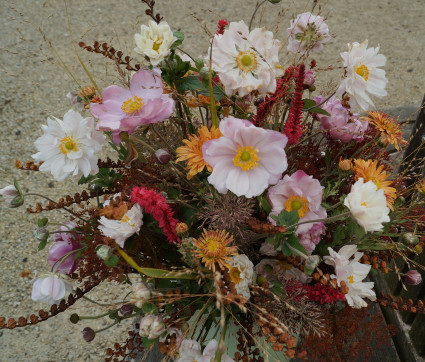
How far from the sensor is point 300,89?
67 centimetres

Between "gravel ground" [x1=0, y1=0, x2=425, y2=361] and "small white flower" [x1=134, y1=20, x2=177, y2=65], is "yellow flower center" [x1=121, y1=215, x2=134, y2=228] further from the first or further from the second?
"gravel ground" [x1=0, y1=0, x2=425, y2=361]

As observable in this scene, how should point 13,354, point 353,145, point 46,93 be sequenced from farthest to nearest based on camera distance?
1. point 46,93
2. point 13,354
3. point 353,145

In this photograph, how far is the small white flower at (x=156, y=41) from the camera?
27.6 inches

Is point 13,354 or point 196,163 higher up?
point 196,163

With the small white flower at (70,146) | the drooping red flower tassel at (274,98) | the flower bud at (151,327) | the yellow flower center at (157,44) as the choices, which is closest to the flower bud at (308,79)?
the drooping red flower tassel at (274,98)

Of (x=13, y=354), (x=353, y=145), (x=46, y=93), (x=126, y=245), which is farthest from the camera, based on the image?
(x=46, y=93)

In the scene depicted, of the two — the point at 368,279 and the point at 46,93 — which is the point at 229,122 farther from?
the point at 46,93

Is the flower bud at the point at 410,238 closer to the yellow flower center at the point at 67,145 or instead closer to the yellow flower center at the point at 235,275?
the yellow flower center at the point at 235,275

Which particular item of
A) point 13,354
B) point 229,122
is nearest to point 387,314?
point 229,122

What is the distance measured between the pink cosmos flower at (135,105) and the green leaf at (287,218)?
0.23 meters

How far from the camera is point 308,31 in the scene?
32.7 inches

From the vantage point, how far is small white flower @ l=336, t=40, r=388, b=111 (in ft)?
2.45

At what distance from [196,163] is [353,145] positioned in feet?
1.10

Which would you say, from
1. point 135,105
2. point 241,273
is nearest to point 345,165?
point 241,273
